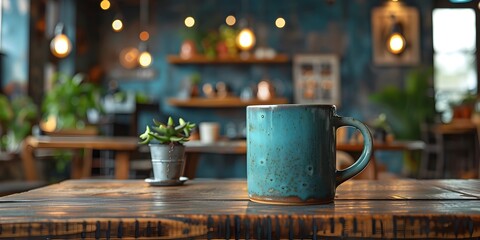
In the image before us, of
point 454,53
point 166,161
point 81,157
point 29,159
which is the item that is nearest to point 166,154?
point 166,161

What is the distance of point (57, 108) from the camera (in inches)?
249

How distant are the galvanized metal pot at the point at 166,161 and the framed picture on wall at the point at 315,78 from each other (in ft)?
22.2

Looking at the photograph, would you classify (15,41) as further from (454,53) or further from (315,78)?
(454,53)

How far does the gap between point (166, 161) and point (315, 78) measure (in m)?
6.87

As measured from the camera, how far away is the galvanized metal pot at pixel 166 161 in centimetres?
110

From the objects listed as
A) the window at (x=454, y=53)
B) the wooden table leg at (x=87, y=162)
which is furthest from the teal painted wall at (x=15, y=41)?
the window at (x=454, y=53)

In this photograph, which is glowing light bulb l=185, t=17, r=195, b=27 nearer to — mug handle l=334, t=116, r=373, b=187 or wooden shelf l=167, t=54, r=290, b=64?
wooden shelf l=167, t=54, r=290, b=64

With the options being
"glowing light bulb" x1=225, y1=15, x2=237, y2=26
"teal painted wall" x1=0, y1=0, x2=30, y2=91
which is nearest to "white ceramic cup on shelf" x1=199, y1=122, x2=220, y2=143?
→ "teal painted wall" x1=0, y1=0, x2=30, y2=91

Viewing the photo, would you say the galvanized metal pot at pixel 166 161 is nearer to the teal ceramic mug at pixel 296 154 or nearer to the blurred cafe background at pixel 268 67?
the teal ceramic mug at pixel 296 154

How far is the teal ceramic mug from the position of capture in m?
0.77

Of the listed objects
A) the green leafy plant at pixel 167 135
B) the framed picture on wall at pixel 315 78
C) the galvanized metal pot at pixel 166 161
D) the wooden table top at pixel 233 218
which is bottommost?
the wooden table top at pixel 233 218

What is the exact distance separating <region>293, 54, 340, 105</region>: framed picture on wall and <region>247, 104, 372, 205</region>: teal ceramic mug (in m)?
7.04

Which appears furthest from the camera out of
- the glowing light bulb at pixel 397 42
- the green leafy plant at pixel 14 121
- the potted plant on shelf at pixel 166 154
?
the green leafy plant at pixel 14 121

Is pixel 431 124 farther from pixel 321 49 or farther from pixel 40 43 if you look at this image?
pixel 40 43
